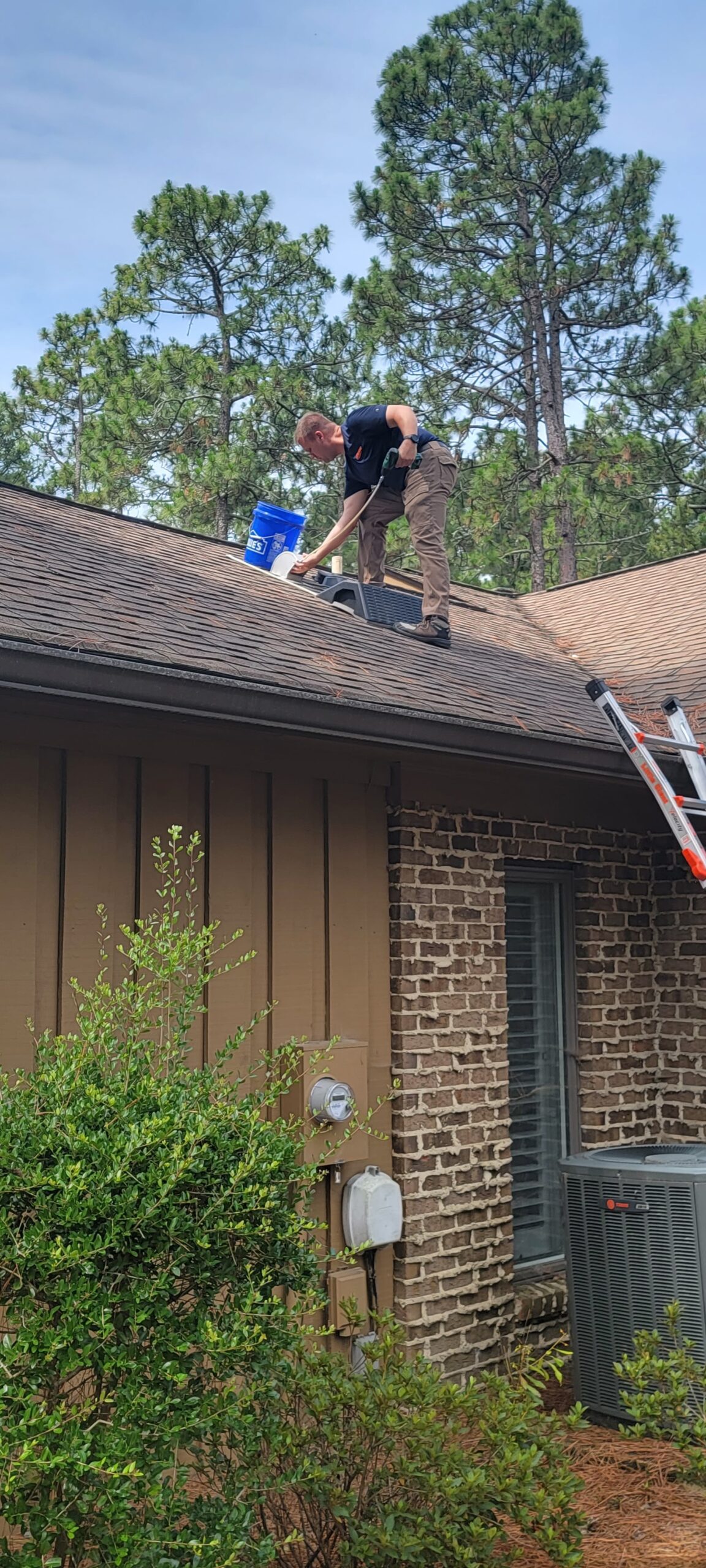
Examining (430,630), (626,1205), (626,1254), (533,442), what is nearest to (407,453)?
(430,630)

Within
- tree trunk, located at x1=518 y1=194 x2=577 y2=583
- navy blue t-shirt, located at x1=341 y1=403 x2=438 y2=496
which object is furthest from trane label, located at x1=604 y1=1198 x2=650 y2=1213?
tree trunk, located at x1=518 y1=194 x2=577 y2=583

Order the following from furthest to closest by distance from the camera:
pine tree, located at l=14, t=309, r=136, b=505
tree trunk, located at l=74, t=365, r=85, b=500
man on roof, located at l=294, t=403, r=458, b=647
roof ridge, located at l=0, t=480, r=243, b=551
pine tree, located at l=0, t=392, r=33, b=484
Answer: pine tree, located at l=0, t=392, r=33, b=484 < tree trunk, located at l=74, t=365, r=85, b=500 < pine tree, located at l=14, t=309, r=136, b=505 < roof ridge, located at l=0, t=480, r=243, b=551 < man on roof, located at l=294, t=403, r=458, b=647

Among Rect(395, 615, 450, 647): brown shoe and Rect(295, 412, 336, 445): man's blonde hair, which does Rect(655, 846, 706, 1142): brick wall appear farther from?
Rect(295, 412, 336, 445): man's blonde hair

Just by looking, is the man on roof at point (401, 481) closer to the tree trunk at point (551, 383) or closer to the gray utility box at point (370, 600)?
the gray utility box at point (370, 600)

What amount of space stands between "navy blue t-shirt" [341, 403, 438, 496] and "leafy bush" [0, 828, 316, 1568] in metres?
4.35

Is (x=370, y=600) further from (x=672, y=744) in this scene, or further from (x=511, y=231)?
(x=511, y=231)

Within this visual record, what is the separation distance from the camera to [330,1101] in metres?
4.57

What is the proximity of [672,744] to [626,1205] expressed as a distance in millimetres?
1960

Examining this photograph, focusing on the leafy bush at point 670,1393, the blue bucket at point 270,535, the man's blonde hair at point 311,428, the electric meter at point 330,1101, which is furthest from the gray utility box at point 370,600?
the leafy bush at point 670,1393

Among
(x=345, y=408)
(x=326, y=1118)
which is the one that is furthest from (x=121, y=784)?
(x=345, y=408)

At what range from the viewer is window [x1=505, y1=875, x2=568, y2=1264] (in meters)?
6.13

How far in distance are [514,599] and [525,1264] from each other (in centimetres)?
662

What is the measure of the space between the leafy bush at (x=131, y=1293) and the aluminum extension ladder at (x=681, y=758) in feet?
8.92

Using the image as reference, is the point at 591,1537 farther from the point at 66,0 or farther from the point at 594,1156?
the point at 66,0
